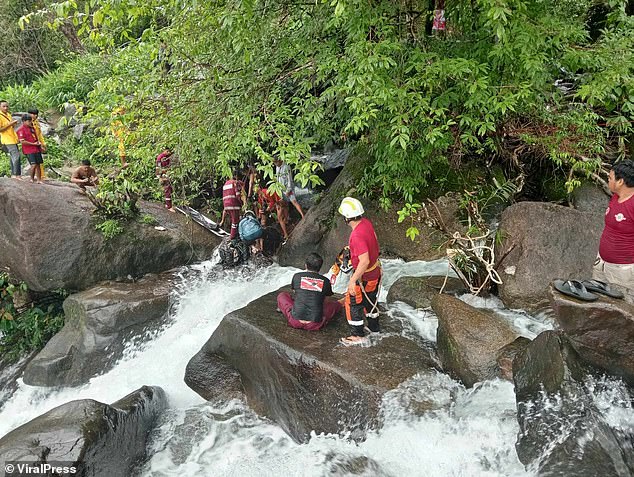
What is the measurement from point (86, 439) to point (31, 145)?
7634 mm

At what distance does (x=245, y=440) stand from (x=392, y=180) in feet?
13.6

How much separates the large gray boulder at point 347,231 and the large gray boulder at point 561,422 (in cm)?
348

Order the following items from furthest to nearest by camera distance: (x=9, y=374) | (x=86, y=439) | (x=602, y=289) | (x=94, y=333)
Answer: (x=9, y=374)
(x=94, y=333)
(x=86, y=439)
(x=602, y=289)

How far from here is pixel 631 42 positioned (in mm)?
6711

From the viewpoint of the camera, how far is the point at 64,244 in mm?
8812

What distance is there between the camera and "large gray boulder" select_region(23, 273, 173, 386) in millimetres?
7832

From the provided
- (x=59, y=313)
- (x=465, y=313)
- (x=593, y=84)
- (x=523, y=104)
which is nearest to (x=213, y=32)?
(x=523, y=104)

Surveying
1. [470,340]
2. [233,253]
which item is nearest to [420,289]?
[470,340]

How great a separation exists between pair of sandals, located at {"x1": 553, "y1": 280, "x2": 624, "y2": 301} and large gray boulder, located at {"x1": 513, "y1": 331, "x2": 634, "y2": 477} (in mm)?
497

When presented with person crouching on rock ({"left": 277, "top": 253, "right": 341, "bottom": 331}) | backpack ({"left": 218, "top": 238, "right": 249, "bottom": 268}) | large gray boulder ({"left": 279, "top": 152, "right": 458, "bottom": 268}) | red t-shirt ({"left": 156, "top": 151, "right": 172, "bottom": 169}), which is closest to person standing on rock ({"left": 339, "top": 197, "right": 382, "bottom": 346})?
person crouching on rock ({"left": 277, "top": 253, "right": 341, "bottom": 331})

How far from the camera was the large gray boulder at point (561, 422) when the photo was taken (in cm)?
361

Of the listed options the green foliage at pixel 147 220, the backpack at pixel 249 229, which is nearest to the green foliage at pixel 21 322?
the green foliage at pixel 147 220

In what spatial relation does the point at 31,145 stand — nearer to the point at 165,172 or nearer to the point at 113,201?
the point at 113,201

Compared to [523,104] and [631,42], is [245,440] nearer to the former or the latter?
[523,104]
